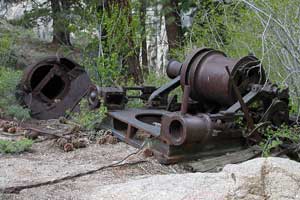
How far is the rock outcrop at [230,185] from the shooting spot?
268cm

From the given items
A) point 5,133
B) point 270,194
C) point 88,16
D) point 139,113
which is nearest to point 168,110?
point 139,113

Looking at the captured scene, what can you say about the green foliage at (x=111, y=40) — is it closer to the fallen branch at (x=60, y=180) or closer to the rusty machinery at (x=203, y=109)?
the rusty machinery at (x=203, y=109)

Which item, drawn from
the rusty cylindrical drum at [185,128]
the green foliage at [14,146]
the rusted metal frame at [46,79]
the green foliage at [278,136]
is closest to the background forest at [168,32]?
the green foliage at [278,136]

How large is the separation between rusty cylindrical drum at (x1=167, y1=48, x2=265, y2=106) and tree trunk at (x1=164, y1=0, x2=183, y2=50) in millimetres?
4883

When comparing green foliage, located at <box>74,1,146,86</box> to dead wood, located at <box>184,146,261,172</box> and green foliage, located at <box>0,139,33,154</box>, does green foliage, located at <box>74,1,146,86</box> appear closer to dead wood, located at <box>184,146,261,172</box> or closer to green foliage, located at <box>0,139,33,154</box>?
green foliage, located at <box>0,139,33,154</box>

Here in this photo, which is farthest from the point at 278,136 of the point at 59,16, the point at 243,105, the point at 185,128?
the point at 59,16

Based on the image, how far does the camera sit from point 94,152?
4.66 m

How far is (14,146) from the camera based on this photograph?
180 inches

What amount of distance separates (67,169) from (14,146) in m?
0.84

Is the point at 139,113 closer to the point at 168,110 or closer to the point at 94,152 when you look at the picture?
the point at 168,110

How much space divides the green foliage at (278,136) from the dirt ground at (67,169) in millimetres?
870

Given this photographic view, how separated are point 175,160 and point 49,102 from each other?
132 inches

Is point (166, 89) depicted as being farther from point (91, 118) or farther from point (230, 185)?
point (230, 185)

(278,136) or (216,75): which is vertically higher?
(216,75)
